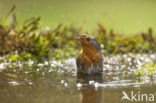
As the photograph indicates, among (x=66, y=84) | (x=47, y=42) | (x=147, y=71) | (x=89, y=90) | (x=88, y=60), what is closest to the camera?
(x=89, y=90)

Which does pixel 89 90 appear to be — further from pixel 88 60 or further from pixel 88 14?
pixel 88 14

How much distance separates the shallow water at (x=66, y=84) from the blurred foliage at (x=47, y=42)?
720mm

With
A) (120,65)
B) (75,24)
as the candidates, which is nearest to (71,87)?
(120,65)

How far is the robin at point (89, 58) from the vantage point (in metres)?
4.74

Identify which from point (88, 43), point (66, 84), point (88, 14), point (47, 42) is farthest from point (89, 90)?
point (88, 14)

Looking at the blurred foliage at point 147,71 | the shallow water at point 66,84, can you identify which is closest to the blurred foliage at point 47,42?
the shallow water at point 66,84

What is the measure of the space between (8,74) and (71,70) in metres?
0.99

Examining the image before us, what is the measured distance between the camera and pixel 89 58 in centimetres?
475

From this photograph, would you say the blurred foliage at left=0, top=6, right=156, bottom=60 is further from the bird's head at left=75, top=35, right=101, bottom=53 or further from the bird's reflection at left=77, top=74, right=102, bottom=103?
the bird's reflection at left=77, top=74, right=102, bottom=103

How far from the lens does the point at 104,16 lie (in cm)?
820

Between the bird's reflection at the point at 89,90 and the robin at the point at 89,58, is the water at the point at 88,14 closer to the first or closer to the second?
the robin at the point at 89,58

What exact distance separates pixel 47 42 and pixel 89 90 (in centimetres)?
305

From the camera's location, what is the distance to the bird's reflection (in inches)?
126

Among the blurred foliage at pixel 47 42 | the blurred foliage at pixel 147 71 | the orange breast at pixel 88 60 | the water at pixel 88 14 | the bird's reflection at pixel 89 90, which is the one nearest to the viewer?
the bird's reflection at pixel 89 90
